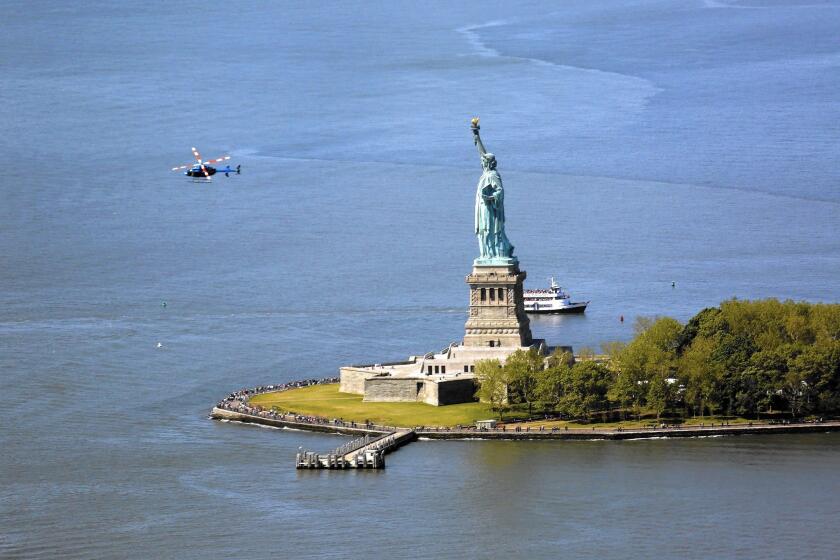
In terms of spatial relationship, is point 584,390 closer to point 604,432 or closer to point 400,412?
point 604,432

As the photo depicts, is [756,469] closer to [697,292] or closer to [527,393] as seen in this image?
[527,393]

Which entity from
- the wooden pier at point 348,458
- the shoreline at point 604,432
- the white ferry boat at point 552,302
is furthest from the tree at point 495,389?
the white ferry boat at point 552,302

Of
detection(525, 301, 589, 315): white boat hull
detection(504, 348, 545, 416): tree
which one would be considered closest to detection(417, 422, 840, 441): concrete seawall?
detection(504, 348, 545, 416): tree

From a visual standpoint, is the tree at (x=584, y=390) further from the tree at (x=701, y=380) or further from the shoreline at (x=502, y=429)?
the tree at (x=701, y=380)

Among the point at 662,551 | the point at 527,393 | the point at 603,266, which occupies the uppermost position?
the point at 603,266

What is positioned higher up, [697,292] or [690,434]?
[697,292]

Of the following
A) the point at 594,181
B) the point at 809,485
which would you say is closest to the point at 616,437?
the point at 809,485

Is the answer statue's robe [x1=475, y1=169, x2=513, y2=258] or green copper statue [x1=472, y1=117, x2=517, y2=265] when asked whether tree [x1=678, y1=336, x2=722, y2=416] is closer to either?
green copper statue [x1=472, y1=117, x2=517, y2=265]
